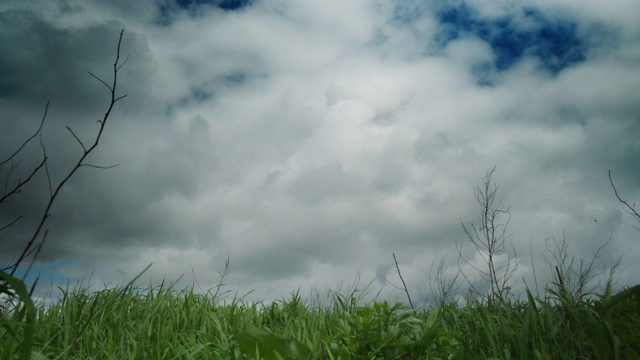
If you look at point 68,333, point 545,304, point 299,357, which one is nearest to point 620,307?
point 545,304

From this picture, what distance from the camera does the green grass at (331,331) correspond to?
264cm

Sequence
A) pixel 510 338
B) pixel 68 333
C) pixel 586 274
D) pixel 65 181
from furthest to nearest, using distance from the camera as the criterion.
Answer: pixel 586 274 → pixel 68 333 → pixel 510 338 → pixel 65 181

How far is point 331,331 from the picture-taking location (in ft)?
16.4

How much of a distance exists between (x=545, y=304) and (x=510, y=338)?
1.28 feet

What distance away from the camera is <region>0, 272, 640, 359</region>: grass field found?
261 cm

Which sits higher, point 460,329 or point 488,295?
point 488,295

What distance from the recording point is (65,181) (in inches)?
87.7

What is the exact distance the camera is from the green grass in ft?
8.66

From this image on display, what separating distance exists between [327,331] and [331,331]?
5cm

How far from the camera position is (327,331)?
198 inches

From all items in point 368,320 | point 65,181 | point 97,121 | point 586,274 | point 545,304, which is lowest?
point 368,320

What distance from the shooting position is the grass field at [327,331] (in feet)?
8.57

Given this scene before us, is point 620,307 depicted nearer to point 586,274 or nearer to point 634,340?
point 634,340

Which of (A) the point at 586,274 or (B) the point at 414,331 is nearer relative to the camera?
(B) the point at 414,331
